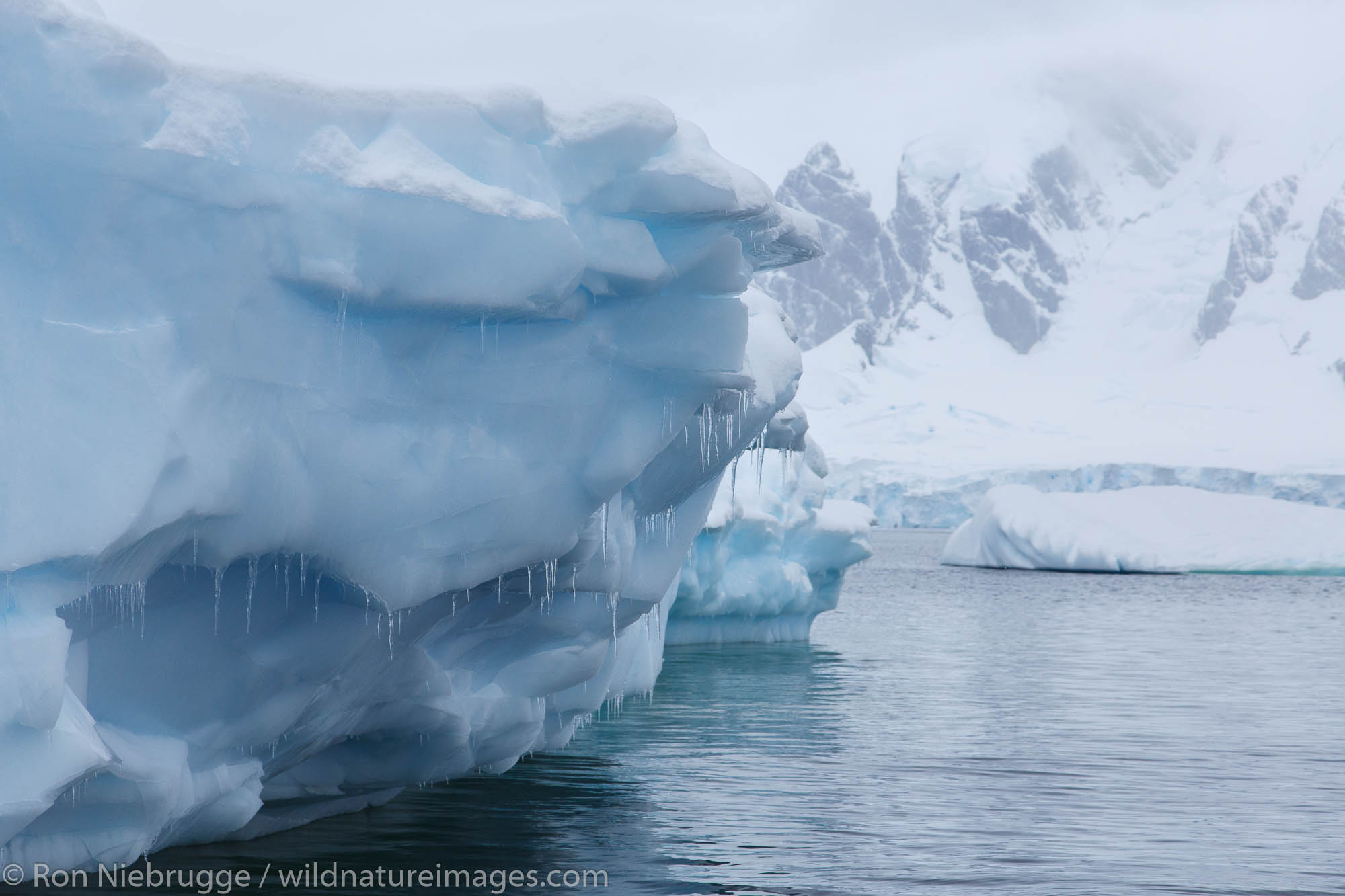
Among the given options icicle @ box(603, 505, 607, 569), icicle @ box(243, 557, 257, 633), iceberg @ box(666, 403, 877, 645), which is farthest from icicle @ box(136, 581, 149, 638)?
iceberg @ box(666, 403, 877, 645)

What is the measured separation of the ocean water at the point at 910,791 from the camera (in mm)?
9305

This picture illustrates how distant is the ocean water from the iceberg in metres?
1.31

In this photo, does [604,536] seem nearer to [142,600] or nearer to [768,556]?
[142,600]

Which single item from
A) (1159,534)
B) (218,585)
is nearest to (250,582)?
(218,585)

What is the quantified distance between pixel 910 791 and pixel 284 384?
6749 mm

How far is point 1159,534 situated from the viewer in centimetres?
6050

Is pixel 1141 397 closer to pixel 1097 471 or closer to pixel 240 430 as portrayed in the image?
pixel 1097 471

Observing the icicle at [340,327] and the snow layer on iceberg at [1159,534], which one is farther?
the snow layer on iceberg at [1159,534]

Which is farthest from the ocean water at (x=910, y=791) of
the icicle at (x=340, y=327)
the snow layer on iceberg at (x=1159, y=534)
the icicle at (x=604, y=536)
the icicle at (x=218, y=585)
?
the snow layer on iceberg at (x=1159, y=534)

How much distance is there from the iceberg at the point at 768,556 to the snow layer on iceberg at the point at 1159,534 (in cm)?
3152

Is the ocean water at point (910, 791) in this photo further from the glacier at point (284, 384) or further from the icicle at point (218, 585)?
the icicle at point (218, 585)

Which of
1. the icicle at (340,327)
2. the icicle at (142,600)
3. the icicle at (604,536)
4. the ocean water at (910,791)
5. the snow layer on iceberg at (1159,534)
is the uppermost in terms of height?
the icicle at (340,327)

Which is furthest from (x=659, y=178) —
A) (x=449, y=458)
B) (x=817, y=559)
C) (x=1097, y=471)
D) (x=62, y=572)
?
(x=1097, y=471)

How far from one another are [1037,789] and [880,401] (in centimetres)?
16590
